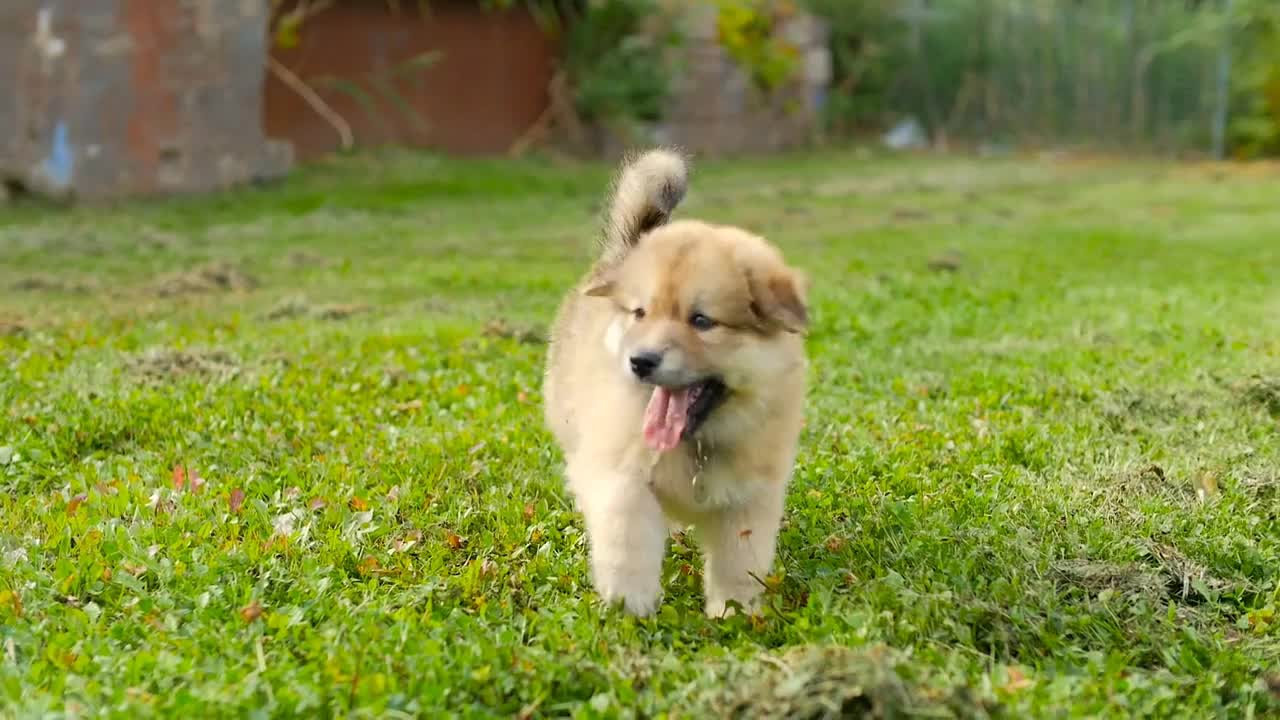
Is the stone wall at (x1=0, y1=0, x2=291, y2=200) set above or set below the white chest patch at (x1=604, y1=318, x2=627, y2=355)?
above

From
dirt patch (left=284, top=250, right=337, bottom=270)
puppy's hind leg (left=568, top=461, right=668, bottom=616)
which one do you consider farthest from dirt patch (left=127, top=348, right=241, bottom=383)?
dirt patch (left=284, top=250, right=337, bottom=270)

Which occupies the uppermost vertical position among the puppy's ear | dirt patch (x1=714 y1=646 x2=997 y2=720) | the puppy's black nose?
the puppy's ear

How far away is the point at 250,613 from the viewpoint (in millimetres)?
3365

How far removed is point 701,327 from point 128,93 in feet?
37.8

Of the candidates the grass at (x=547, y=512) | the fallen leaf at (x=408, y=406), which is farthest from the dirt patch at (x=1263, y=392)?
the fallen leaf at (x=408, y=406)

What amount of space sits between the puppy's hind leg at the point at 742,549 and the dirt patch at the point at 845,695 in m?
0.77

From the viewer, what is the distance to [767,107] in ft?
74.6

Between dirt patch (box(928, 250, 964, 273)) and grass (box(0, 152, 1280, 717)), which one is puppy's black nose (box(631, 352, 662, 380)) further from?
dirt patch (box(928, 250, 964, 273))

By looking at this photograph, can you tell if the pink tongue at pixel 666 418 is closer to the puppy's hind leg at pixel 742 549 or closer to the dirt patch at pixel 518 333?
the puppy's hind leg at pixel 742 549

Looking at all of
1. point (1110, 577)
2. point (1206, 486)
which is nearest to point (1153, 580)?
point (1110, 577)

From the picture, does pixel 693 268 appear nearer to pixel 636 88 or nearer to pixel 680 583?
pixel 680 583

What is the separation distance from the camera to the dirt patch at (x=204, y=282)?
29.5 ft

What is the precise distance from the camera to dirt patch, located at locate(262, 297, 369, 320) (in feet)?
26.5

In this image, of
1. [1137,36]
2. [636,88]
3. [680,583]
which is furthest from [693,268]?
[1137,36]
